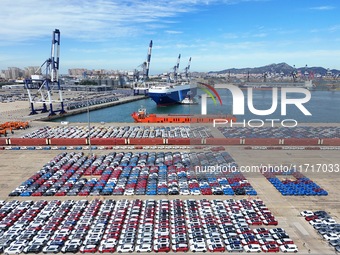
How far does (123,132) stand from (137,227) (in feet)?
60.6

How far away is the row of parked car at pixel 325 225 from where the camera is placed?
35.5 feet

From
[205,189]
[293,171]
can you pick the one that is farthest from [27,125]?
[293,171]

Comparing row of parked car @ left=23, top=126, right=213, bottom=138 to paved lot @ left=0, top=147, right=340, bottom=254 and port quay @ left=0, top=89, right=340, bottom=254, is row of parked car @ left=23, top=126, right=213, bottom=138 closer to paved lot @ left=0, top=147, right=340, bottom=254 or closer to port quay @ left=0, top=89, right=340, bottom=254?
port quay @ left=0, top=89, right=340, bottom=254

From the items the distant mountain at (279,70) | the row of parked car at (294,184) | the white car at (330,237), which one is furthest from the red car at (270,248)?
the distant mountain at (279,70)

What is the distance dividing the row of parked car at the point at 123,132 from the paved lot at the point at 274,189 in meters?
5.02

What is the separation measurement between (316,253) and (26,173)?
692 inches

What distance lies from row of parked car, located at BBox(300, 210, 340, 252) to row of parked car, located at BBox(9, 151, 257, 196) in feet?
10.1

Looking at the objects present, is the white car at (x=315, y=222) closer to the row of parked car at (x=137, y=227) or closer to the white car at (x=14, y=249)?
the row of parked car at (x=137, y=227)

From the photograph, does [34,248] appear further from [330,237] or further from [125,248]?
[330,237]

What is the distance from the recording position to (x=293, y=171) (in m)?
18.2

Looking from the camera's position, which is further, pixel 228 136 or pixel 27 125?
pixel 27 125

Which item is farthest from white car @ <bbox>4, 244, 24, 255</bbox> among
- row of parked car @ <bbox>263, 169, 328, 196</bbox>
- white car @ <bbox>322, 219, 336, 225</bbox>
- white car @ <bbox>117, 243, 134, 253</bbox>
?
row of parked car @ <bbox>263, 169, 328, 196</bbox>

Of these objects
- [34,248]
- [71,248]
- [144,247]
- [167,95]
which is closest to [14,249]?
[34,248]

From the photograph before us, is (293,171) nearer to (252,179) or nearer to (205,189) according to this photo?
(252,179)
